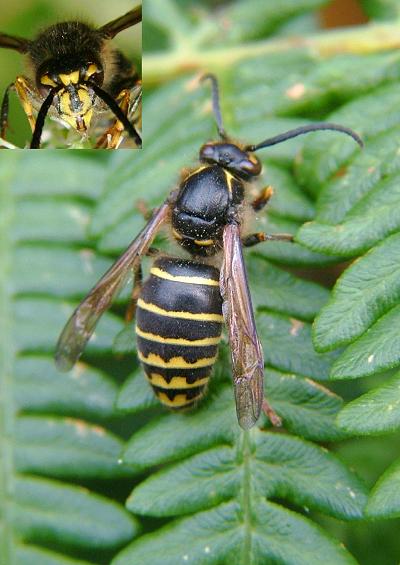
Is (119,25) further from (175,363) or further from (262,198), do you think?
(175,363)

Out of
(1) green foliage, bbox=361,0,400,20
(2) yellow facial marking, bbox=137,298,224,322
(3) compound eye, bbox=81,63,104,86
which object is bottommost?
(2) yellow facial marking, bbox=137,298,224,322

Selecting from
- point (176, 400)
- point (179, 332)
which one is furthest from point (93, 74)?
point (176, 400)

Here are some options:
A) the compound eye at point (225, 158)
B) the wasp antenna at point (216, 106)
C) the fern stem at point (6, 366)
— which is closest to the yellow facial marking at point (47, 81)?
the compound eye at point (225, 158)

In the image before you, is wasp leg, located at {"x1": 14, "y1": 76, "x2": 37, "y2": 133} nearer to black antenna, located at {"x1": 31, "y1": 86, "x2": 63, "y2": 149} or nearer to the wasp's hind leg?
black antenna, located at {"x1": 31, "y1": 86, "x2": 63, "y2": 149}

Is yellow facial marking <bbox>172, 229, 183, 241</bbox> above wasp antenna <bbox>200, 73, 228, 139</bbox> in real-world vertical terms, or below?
below

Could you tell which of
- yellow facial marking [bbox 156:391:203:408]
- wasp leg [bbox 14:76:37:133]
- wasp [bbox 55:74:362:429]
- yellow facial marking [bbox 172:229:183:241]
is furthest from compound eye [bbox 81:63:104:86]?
yellow facial marking [bbox 156:391:203:408]

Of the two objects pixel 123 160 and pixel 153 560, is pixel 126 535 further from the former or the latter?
pixel 123 160
